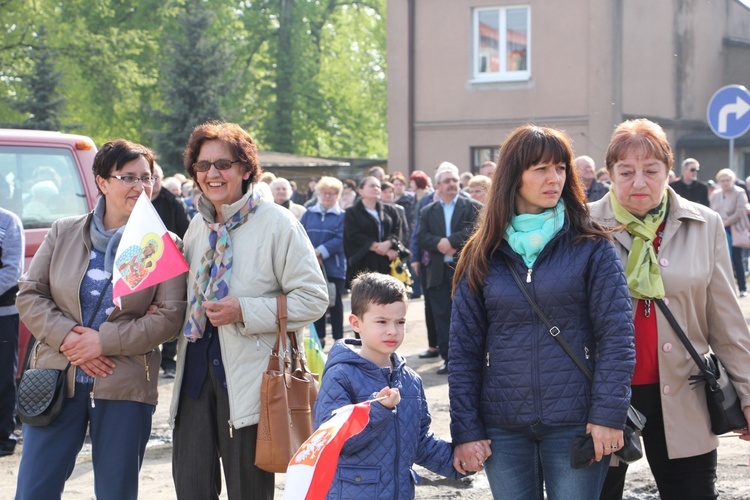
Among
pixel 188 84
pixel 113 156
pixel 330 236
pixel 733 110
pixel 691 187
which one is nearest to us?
pixel 113 156

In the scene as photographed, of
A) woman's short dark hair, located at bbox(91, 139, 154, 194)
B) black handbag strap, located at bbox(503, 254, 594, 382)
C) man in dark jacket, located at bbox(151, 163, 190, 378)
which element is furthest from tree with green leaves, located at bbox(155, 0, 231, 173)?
black handbag strap, located at bbox(503, 254, 594, 382)

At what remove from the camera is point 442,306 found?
432 inches

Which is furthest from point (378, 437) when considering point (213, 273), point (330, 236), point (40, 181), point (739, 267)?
point (739, 267)

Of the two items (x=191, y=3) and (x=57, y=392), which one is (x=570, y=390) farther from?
(x=191, y=3)

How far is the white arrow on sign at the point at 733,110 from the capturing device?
13.8 metres

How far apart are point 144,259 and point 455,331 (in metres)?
1.38

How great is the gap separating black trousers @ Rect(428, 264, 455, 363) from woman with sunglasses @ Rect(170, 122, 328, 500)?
20.9ft

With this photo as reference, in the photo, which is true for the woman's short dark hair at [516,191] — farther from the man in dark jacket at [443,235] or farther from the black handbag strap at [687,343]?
the man in dark jacket at [443,235]

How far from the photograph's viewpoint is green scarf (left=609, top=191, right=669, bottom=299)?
161 inches

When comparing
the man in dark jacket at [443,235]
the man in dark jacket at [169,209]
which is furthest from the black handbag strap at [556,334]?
the man in dark jacket at [443,235]

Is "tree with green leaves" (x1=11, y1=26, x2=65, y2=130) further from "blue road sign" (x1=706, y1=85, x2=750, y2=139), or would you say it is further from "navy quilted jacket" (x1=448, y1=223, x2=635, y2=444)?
"navy quilted jacket" (x1=448, y1=223, x2=635, y2=444)

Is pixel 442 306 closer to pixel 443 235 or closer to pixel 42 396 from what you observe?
pixel 443 235

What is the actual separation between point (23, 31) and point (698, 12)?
62.2ft

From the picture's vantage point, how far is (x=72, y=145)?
26.6 ft
